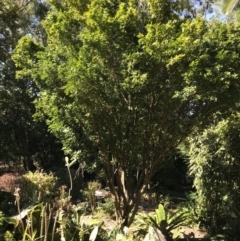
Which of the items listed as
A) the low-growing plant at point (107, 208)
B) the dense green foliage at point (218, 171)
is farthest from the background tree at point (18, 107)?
the dense green foliage at point (218, 171)

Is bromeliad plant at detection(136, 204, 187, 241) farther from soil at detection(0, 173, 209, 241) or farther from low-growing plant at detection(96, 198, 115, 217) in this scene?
low-growing plant at detection(96, 198, 115, 217)

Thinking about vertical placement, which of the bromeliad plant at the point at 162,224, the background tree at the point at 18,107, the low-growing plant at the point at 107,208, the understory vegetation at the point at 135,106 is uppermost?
the background tree at the point at 18,107

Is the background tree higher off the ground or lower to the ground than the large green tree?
higher

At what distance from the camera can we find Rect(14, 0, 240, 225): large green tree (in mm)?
5809

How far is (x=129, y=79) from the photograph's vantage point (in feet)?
19.2

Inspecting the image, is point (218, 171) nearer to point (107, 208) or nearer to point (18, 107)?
point (107, 208)

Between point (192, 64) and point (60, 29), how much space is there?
2.30 meters

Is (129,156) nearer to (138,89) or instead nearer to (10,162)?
(138,89)

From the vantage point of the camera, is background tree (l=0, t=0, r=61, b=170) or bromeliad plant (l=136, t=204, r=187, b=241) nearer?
bromeliad plant (l=136, t=204, r=187, b=241)

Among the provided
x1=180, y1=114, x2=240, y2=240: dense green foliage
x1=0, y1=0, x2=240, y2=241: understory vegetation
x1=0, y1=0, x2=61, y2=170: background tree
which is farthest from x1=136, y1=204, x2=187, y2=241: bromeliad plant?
x1=0, y1=0, x2=61, y2=170: background tree

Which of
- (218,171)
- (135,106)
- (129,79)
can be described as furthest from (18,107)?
(129,79)

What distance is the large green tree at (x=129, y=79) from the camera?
5809 mm

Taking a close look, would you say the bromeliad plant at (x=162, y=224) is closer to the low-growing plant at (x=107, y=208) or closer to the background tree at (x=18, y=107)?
the low-growing plant at (x=107, y=208)

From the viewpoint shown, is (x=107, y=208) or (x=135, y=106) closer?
(x=135, y=106)
